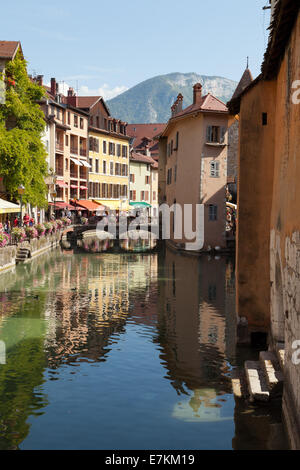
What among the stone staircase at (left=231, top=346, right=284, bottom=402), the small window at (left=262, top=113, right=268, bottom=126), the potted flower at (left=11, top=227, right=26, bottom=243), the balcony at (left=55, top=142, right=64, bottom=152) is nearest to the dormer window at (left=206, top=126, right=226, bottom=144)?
the potted flower at (left=11, top=227, right=26, bottom=243)

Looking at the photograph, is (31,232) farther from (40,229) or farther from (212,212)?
(212,212)

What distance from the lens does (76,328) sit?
61.2 feet

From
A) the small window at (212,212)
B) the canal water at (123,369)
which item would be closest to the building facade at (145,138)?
the small window at (212,212)

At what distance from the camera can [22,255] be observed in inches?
1384

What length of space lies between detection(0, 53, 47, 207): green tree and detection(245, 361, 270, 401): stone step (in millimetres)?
29578

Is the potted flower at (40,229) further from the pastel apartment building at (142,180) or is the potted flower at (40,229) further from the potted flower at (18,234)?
the pastel apartment building at (142,180)

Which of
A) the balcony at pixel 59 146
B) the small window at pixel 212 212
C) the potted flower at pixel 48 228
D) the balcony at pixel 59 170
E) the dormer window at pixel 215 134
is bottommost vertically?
the potted flower at pixel 48 228

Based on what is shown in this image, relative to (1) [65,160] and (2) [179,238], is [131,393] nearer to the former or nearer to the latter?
(2) [179,238]

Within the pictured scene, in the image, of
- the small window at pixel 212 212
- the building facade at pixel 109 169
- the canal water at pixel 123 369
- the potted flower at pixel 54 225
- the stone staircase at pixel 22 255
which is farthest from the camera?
the building facade at pixel 109 169

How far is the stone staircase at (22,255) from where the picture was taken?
3488 centimetres

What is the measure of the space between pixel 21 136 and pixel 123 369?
29.4 m

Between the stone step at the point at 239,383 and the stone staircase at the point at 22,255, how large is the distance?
74.6 feet

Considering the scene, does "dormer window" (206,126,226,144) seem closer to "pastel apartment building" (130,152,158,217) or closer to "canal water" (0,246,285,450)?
"canal water" (0,246,285,450)

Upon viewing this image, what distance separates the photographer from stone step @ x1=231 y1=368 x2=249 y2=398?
12.6 m
